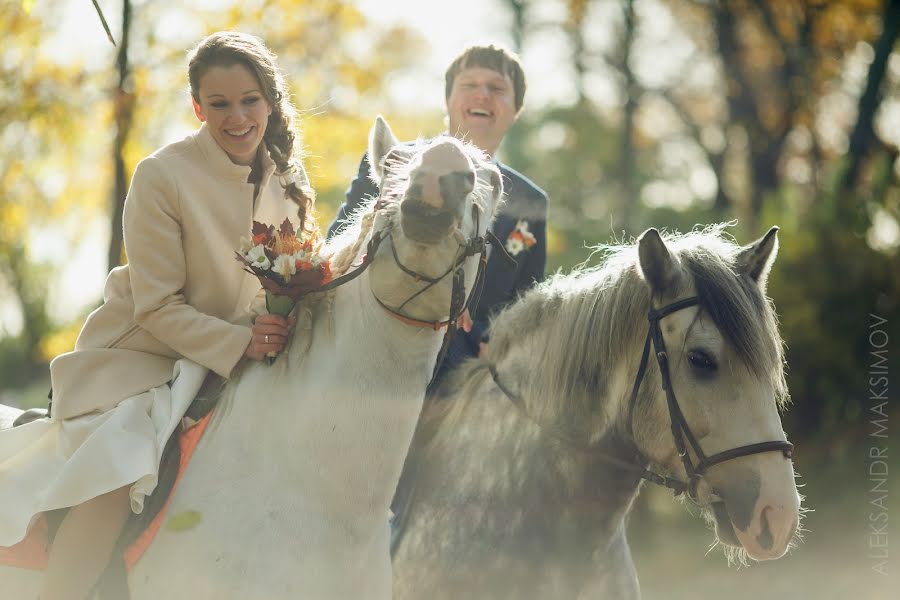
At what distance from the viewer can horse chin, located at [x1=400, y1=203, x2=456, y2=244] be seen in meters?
2.69

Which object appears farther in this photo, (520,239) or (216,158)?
(520,239)

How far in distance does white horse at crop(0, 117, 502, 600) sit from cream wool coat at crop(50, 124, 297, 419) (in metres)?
0.27

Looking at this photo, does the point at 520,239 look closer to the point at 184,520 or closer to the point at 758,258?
the point at 758,258

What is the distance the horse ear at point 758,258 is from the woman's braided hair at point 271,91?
1628 millimetres

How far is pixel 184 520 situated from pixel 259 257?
890mm

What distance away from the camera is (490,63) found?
4.63 metres

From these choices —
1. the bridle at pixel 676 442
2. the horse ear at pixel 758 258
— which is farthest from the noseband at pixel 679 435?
the horse ear at pixel 758 258

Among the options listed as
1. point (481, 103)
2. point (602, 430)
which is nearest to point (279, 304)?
point (602, 430)

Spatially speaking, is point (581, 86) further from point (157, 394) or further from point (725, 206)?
point (157, 394)

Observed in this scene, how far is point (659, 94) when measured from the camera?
20.4 metres

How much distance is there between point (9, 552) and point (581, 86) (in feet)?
62.3

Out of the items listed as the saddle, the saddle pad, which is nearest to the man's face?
the saddle

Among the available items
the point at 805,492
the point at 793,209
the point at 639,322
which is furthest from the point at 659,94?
A: the point at 639,322

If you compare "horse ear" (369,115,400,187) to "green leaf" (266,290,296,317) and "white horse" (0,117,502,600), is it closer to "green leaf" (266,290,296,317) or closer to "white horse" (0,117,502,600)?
"white horse" (0,117,502,600)
